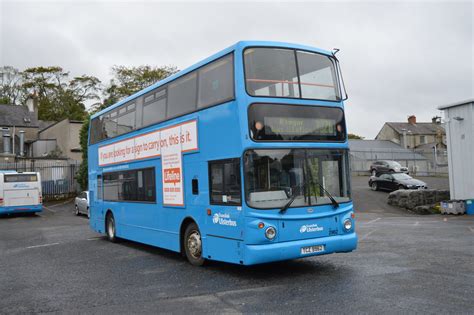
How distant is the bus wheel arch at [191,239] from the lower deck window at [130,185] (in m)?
1.58

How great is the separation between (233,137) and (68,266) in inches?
194

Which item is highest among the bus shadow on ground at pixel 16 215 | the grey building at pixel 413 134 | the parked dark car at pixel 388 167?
the grey building at pixel 413 134

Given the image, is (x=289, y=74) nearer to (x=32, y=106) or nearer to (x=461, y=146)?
(x=461, y=146)

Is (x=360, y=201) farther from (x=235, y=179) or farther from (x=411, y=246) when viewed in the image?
(x=235, y=179)

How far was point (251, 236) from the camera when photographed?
25.4 feet

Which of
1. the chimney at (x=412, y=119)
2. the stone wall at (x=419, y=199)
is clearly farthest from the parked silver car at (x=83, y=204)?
the chimney at (x=412, y=119)

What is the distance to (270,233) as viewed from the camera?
25.6 feet

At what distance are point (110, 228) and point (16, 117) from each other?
5174cm

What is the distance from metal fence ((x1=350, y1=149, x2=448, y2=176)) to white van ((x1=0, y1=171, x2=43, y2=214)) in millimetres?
33509

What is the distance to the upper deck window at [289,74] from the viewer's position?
26.8ft

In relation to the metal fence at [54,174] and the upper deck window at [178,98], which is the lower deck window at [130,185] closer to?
the upper deck window at [178,98]

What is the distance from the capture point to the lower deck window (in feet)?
37.8

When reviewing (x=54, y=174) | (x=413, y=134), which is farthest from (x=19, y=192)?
(x=413, y=134)

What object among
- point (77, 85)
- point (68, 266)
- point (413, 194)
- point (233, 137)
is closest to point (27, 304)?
point (68, 266)
